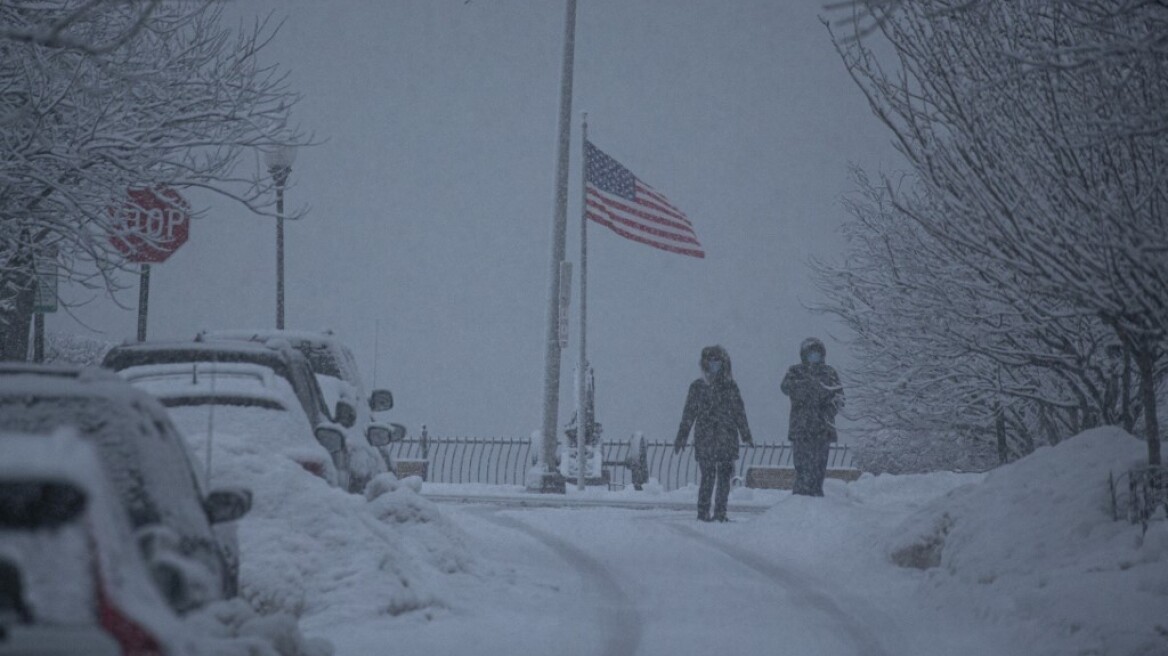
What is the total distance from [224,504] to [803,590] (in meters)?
7.08

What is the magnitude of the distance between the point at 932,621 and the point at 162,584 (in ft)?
23.1

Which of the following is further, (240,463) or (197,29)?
(197,29)

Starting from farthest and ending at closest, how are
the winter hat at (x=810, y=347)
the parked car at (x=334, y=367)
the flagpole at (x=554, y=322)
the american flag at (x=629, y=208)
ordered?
the american flag at (x=629, y=208), the flagpole at (x=554, y=322), the winter hat at (x=810, y=347), the parked car at (x=334, y=367)

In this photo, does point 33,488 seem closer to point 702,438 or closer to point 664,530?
point 664,530

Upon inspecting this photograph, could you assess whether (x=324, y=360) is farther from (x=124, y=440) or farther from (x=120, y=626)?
(x=120, y=626)

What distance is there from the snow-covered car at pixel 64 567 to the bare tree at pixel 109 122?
780 cm

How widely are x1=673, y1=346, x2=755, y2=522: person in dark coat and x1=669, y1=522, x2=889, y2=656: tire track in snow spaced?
39.5 inches

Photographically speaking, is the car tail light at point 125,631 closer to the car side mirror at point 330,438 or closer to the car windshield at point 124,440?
the car windshield at point 124,440

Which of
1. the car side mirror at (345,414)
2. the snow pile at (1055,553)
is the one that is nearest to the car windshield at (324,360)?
the car side mirror at (345,414)

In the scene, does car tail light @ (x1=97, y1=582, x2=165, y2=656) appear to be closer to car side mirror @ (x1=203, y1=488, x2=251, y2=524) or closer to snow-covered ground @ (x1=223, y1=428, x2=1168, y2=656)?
car side mirror @ (x1=203, y1=488, x2=251, y2=524)

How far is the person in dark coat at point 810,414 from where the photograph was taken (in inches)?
667

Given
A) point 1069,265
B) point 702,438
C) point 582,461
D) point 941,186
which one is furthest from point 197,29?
point 582,461

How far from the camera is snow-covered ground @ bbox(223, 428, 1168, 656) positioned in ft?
25.3

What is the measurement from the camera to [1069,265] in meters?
9.14
